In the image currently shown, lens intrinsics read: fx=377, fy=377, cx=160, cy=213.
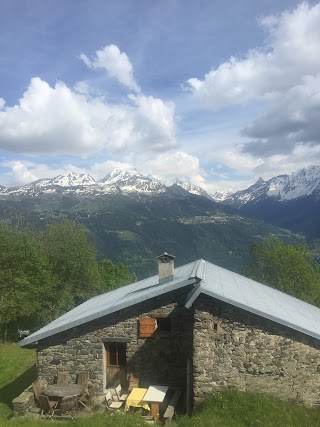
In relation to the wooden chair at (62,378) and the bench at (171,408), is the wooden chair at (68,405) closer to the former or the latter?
the wooden chair at (62,378)

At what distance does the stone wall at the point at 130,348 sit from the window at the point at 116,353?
44 centimetres

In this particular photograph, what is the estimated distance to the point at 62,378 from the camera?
1930 cm

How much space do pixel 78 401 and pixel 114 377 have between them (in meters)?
2.35

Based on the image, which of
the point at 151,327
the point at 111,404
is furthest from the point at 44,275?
the point at 111,404

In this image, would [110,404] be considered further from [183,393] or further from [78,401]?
[183,393]

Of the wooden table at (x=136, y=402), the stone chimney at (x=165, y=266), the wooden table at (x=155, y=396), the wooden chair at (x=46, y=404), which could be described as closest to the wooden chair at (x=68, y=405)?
the wooden chair at (x=46, y=404)

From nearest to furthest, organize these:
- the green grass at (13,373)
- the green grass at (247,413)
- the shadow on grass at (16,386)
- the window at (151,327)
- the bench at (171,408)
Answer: the green grass at (247,413) → the bench at (171,408) → the window at (151,327) → the green grass at (13,373) → the shadow on grass at (16,386)

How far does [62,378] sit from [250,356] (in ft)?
31.6

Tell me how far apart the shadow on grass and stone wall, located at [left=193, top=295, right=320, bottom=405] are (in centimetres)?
1125

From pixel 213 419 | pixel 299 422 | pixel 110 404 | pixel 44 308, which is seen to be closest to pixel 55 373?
pixel 110 404

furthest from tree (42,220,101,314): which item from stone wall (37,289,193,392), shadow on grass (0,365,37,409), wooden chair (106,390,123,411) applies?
wooden chair (106,390,123,411)

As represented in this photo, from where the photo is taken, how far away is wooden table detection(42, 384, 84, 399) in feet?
58.2

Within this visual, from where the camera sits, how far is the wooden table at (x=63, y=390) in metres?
17.8

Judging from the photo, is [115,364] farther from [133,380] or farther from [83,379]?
[83,379]
